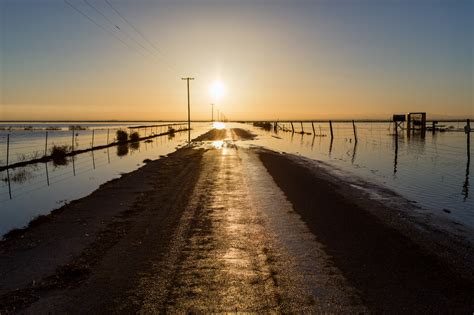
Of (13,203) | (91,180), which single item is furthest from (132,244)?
(91,180)

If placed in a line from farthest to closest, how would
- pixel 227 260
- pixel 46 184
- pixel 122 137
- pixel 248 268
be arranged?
pixel 122 137 → pixel 46 184 → pixel 227 260 → pixel 248 268

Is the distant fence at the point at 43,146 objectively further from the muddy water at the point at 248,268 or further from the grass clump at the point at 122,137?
the muddy water at the point at 248,268

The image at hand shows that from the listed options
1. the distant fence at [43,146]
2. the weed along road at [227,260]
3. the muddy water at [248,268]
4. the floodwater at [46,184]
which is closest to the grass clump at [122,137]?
the distant fence at [43,146]

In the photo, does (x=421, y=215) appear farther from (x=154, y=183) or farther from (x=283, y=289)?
(x=154, y=183)

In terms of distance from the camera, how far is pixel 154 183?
17391 millimetres

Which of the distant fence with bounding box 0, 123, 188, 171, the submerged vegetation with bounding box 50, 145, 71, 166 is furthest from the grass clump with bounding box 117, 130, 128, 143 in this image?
the submerged vegetation with bounding box 50, 145, 71, 166

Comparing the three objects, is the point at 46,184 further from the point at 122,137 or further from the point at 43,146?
the point at 122,137

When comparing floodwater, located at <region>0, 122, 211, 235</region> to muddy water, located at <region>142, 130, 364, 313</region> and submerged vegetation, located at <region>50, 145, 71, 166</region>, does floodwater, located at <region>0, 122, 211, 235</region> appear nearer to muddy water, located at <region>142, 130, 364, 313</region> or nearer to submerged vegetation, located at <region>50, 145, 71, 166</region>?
submerged vegetation, located at <region>50, 145, 71, 166</region>

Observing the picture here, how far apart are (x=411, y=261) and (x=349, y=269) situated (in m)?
1.45

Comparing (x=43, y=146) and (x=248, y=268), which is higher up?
(x=43, y=146)

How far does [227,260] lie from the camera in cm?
745

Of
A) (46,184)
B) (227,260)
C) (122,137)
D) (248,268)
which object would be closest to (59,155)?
(46,184)

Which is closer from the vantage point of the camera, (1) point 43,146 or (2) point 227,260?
(2) point 227,260

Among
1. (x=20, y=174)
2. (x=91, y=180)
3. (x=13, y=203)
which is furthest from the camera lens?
(x=20, y=174)
